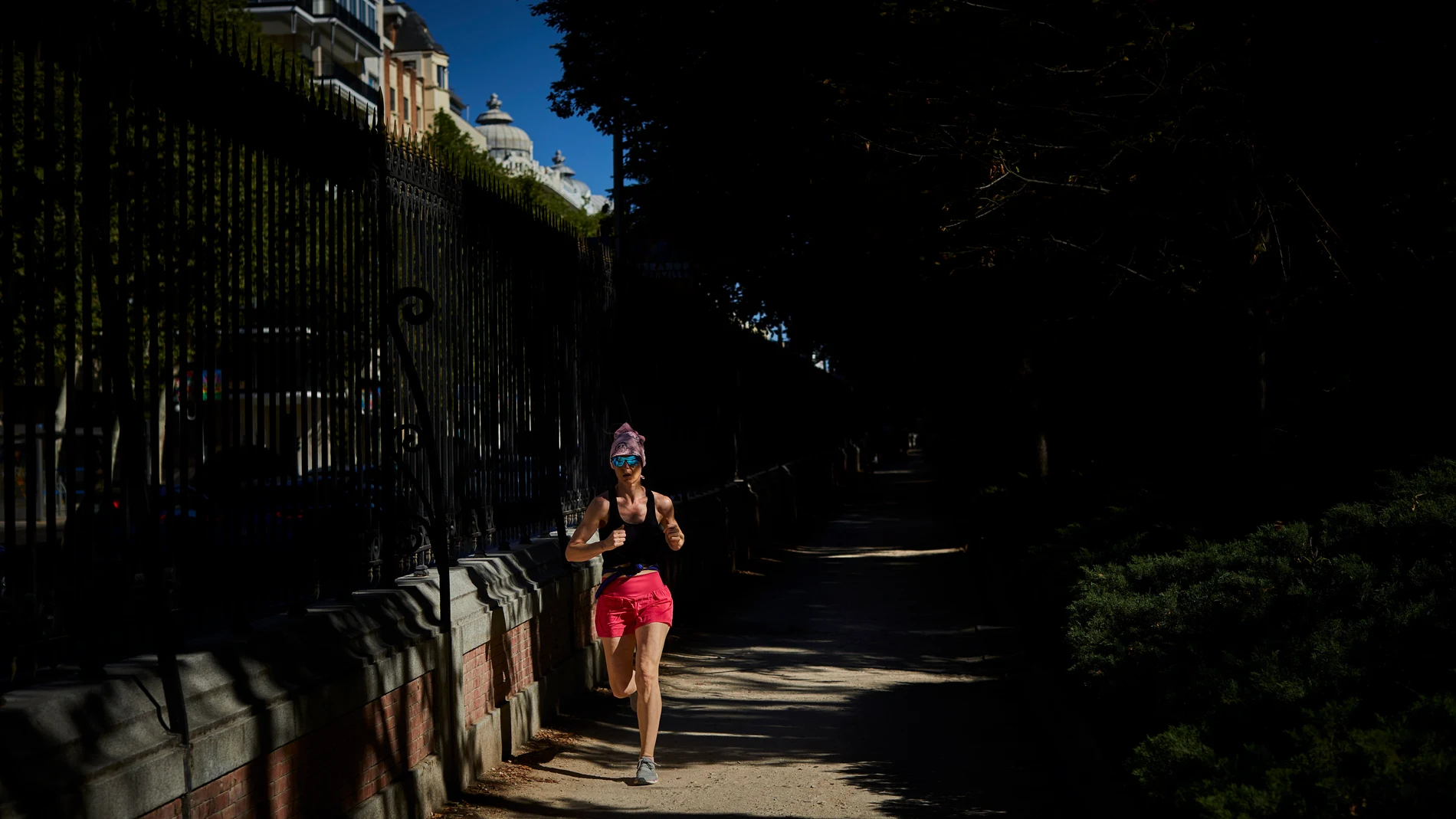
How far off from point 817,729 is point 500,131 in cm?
11114

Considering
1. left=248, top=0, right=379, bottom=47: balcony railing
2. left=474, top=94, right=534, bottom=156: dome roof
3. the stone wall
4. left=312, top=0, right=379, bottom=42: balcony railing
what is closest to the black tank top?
the stone wall

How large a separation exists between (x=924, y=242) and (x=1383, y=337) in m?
5.12

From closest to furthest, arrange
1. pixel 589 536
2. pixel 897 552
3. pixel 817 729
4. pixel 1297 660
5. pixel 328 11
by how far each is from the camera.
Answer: pixel 1297 660 < pixel 589 536 < pixel 817 729 < pixel 897 552 < pixel 328 11

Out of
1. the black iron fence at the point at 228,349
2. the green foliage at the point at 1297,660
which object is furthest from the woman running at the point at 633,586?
the green foliage at the point at 1297,660

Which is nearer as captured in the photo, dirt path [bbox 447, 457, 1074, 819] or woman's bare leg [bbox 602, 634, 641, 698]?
dirt path [bbox 447, 457, 1074, 819]

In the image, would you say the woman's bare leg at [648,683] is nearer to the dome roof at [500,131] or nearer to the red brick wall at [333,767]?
the red brick wall at [333,767]

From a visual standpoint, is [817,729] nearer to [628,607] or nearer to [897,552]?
[628,607]

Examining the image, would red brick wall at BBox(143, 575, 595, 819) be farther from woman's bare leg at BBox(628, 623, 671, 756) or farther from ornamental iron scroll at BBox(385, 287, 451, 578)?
woman's bare leg at BBox(628, 623, 671, 756)

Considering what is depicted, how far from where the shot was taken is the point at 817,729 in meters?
8.44

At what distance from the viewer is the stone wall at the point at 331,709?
369 cm

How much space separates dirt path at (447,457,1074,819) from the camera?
21.9ft

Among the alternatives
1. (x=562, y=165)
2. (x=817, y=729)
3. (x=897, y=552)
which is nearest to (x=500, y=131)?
(x=562, y=165)

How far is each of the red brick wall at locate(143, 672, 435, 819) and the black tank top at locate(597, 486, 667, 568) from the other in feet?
4.03

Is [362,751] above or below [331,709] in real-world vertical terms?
below
